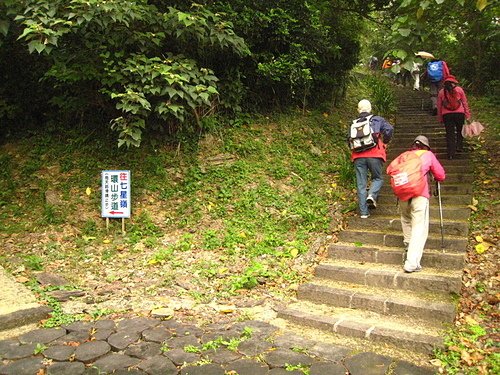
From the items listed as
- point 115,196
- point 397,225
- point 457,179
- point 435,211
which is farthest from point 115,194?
point 457,179

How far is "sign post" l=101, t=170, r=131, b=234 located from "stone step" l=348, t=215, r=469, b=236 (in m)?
3.87

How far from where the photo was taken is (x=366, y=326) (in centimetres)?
445

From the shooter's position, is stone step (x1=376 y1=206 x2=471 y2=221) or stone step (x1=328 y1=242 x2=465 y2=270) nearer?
stone step (x1=328 y1=242 x2=465 y2=270)

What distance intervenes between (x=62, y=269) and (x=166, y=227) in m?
1.80

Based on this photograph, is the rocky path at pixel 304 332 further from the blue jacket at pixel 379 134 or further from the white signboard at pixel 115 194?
the white signboard at pixel 115 194

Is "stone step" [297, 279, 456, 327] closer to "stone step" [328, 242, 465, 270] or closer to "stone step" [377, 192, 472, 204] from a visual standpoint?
"stone step" [328, 242, 465, 270]

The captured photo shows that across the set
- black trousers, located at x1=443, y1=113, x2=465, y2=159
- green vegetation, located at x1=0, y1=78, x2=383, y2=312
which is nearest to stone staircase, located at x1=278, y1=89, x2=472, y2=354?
green vegetation, located at x1=0, y1=78, x2=383, y2=312

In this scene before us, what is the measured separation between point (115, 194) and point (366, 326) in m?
4.64

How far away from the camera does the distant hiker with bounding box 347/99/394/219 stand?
6.47 meters

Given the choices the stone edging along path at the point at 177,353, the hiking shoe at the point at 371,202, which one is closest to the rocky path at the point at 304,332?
the stone edging along path at the point at 177,353

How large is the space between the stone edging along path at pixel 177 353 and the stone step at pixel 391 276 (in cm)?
139

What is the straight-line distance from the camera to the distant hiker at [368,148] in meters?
6.47

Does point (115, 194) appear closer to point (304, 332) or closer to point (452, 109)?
point (304, 332)

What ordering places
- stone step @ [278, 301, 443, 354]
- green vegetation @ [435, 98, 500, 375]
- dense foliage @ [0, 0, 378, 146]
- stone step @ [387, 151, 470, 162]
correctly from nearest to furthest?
green vegetation @ [435, 98, 500, 375] → stone step @ [278, 301, 443, 354] → dense foliage @ [0, 0, 378, 146] → stone step @ [387, 151, 470, 162]
